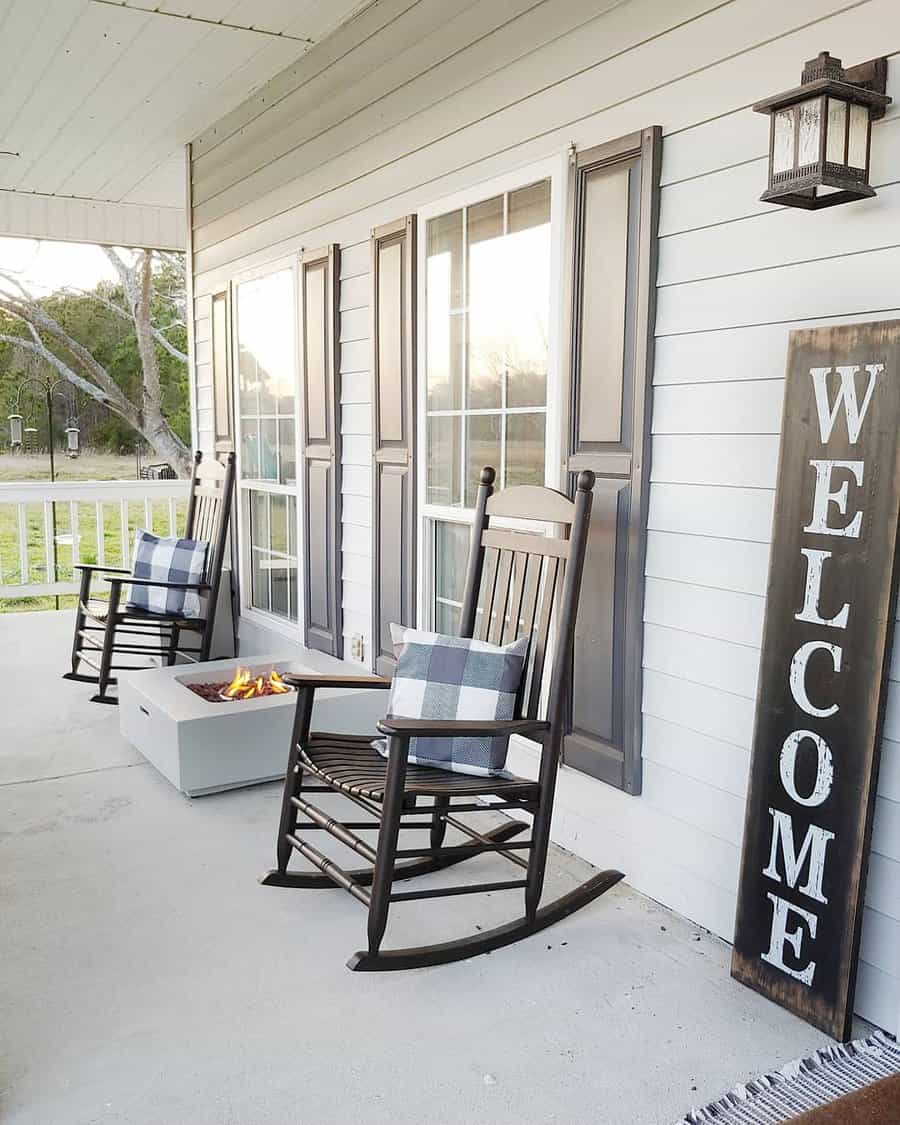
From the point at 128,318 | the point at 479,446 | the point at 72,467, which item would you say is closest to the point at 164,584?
the point at 479,446

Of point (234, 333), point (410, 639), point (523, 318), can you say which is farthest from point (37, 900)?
point (234, 333)

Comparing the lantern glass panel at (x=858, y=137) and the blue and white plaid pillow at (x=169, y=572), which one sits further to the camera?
the blue and white plaid pillow at (x=169, y=572)

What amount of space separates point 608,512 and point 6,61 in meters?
3.60

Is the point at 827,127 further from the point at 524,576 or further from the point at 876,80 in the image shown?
the point at 524,576

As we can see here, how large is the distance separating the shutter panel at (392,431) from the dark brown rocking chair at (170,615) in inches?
45.6

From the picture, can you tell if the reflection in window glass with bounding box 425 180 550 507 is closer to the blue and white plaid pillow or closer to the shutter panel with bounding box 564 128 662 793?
the shutter panel with bounding box 564 128 662 793

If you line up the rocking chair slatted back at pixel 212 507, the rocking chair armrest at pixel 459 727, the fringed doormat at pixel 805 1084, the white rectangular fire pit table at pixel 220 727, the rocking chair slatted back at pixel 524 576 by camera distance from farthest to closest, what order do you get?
the rocking chair slatted back at pixel 212 507 → the white rectangular fire pit table at pixel 220 727 → the rocking chair slatted back at pixel 524 576 → the rocking chair armrest at pixel 459 727 → the fringed doormat at pixel 805 1084

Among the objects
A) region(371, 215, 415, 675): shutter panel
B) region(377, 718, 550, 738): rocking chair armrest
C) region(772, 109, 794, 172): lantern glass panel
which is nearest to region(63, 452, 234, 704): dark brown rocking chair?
region(371, 215, 415, 675): shutter panel

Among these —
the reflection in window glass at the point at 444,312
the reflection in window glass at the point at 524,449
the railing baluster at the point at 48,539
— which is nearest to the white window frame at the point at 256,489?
the reflection in window glass at the point at 444,312

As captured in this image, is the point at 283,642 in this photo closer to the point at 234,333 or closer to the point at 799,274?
the point at 234,333

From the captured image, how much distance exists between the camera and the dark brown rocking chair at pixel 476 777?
2447mm

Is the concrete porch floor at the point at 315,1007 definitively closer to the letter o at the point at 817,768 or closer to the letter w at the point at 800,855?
the letter w at the point at 800,855

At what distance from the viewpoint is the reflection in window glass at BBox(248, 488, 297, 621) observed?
5.30m

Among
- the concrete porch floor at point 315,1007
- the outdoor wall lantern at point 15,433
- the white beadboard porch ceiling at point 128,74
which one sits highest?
the white beadboard porch ceiling at point 128,74
